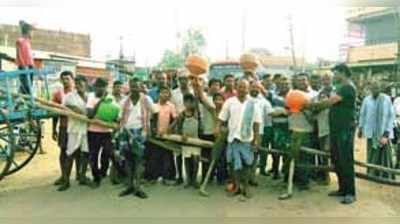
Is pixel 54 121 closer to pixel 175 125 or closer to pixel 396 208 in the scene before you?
pixel 175 125

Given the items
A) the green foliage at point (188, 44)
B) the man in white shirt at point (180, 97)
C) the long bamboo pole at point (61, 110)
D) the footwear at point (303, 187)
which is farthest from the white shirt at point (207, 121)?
the green foliage at point (188, 44)

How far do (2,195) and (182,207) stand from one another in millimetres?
2432

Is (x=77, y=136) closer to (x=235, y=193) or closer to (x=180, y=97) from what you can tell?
(x=180, y=97)

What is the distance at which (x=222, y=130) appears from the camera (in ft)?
24.4

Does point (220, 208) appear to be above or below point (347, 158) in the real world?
below

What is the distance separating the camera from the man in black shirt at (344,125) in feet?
23.5

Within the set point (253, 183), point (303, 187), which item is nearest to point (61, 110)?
point (253, 183)

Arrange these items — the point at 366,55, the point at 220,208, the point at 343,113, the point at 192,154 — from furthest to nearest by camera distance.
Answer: the point at 366,55 < the point at 192,154 < the point at 343,113 < the point at 220,208

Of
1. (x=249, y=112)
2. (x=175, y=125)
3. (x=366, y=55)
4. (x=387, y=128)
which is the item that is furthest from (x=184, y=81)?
(x=366, y=55)

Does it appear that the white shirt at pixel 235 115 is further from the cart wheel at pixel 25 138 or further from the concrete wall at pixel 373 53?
the concrete wall at pixel 373 53

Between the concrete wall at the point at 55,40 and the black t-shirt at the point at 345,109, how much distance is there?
23.3 metres

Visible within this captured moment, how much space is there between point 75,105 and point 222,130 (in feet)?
6.60

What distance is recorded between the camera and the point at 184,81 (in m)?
7.98

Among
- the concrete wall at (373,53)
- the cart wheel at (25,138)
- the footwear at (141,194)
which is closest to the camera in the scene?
the footwear at (141,194)
